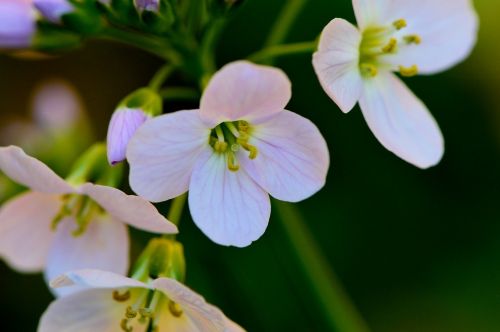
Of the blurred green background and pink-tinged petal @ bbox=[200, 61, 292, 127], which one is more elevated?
pink-tinged petal @ bbox=[200, 61, 292, 127]

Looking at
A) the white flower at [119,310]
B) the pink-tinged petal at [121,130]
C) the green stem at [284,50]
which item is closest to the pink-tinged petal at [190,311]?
the white flower at [119,310]

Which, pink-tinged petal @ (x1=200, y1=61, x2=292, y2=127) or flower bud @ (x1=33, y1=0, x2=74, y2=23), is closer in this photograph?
pink-tinged petal @ (x1=200, y1=61, x2=292, y2=127)

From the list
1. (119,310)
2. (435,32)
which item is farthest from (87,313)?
(435,32)

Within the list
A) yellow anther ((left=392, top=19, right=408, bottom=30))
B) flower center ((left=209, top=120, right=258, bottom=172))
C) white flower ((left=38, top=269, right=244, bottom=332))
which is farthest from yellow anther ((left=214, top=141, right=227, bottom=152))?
yellow anther ((left=392, top=19, right=408, bottom=30))

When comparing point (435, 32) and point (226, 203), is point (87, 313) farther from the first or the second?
point (435, 32)

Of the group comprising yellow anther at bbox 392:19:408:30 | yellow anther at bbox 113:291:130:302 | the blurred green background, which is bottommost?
the blurred green background

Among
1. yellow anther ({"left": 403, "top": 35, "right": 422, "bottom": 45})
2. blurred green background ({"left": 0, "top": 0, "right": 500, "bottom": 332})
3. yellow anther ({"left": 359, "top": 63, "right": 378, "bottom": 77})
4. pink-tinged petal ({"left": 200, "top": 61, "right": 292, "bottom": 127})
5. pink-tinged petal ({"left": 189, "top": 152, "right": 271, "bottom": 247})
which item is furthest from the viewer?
blurred green background ({"left": 0, "top": 0, "right": 500, "bottom": 332})

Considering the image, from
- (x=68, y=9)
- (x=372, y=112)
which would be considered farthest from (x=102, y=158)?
(x=372, y=112)

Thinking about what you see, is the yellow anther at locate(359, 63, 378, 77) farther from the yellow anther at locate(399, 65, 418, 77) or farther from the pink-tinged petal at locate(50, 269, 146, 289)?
the pink-tinged petal at locate(50, 269, 146, 289)
